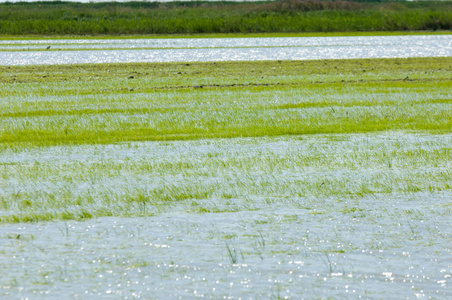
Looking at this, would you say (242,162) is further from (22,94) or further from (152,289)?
(22,94)

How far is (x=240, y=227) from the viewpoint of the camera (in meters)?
10.8

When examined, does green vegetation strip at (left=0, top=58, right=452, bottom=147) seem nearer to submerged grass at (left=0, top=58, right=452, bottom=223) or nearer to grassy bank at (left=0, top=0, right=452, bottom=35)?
submerged grass at (left=0, top=58, right=452, bottom=223)

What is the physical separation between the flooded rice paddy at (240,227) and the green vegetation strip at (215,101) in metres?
2.84

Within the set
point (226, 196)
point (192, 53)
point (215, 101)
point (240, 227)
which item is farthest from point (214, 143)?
point (192, 53)

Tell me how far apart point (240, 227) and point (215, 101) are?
52.5 feet

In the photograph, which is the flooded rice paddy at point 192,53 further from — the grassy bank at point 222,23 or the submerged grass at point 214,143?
the grassy bank at point 222,23

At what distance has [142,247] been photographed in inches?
385

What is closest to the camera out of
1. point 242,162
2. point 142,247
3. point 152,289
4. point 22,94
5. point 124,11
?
point 152,289

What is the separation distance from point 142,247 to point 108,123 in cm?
1221

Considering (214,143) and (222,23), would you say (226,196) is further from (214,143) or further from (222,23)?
(222,23)

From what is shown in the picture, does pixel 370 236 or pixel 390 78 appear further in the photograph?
pixel 390 78

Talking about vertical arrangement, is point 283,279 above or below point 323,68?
above

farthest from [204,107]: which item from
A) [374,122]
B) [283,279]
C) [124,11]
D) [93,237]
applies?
[124,11]

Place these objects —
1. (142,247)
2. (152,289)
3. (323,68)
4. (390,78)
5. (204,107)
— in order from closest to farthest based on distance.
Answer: (152,289) → (142,247) → (204,107) → (390,78) → (323,68)
